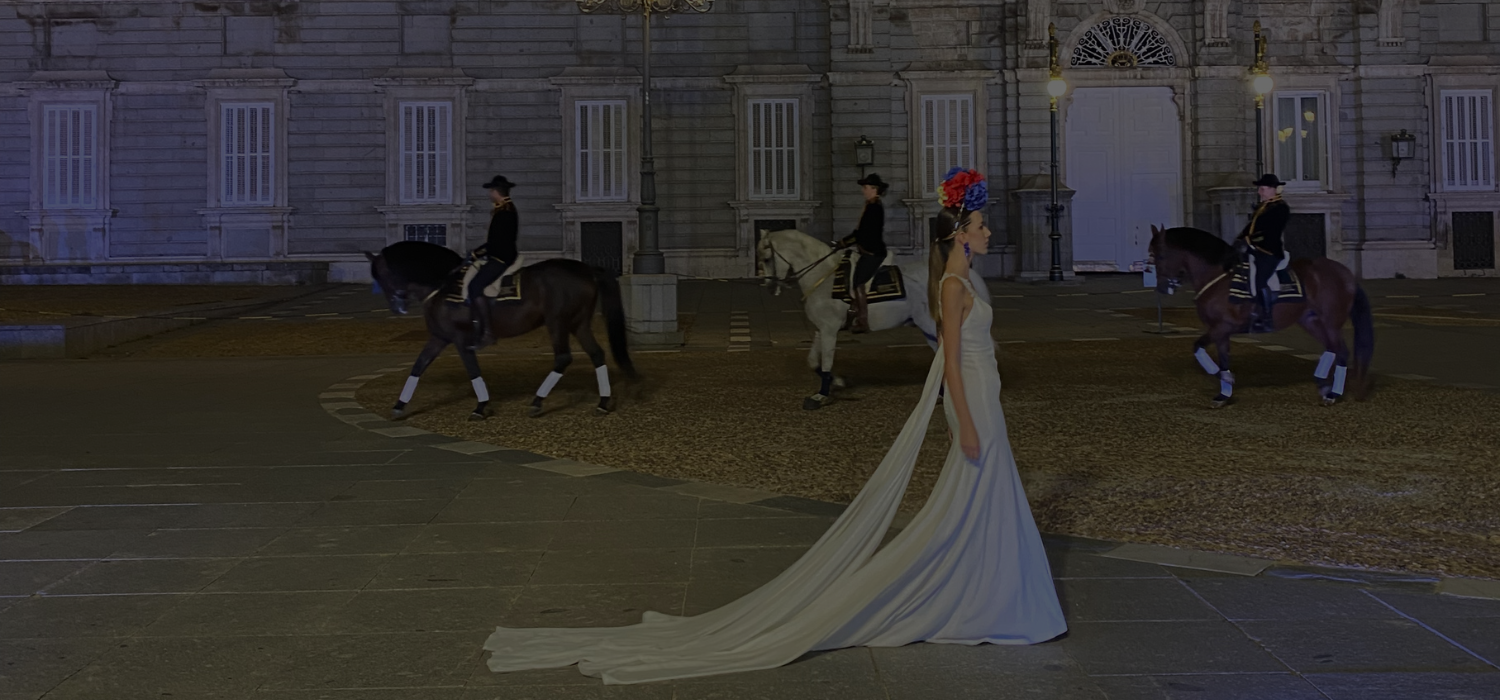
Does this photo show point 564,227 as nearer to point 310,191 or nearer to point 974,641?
point 310,191

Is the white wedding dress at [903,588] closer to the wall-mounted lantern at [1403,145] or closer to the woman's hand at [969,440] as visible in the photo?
the woman's hand at [969,440]

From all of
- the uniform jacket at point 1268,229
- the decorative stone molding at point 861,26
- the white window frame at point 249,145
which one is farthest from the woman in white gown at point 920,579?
the white window frame at point 249,145

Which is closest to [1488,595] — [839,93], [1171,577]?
[1171,577]

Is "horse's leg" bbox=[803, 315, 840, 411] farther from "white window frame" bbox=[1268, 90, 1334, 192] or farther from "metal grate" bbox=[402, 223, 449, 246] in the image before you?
"white window frame" bbox=[1268, 90, 1334, 192]

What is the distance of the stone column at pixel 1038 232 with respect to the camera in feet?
96.2

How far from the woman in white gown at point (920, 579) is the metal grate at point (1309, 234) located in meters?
27.7

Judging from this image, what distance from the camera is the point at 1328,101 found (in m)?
30.3

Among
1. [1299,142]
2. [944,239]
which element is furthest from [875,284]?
[1299,142]

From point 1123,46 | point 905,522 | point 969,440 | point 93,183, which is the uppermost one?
point 1123,46

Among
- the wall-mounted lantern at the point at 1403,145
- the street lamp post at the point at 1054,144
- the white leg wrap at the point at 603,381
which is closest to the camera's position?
the white leg wrap at the point at 603,381

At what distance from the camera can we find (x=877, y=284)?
39.1ft

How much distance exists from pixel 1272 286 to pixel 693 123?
20358 millimetres

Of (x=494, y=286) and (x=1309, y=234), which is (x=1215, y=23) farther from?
(x=494, y=286)

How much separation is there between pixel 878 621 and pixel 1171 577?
5.13 ft
